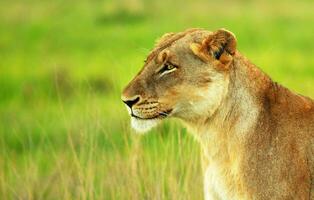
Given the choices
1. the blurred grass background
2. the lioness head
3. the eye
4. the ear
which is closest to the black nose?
the lioness head

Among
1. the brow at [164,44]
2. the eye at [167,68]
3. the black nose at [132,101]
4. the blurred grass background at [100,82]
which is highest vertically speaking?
the brow at [164,44]

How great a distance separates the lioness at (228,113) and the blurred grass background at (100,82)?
2.52ft

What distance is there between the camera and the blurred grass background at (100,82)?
693 centimetres

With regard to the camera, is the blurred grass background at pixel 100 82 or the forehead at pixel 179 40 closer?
the forehead at pixel 179 40

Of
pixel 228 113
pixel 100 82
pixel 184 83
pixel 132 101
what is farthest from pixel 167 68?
pixel 100 82

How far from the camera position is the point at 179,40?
5629 millimetres

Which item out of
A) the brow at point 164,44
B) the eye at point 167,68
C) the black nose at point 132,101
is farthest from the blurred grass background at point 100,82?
the black nose at point 132,101

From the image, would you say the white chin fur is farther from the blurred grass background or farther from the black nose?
the blurred grass background

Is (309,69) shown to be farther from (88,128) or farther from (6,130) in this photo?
(88,128)

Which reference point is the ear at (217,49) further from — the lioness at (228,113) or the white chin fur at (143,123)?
the white chin fur at (143,123)

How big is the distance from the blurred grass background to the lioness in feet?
2.52

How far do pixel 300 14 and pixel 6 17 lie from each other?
4.20 meters

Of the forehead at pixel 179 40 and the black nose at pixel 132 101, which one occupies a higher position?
the forehead at pixel 179 40

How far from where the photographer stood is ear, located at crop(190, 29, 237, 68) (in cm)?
550
